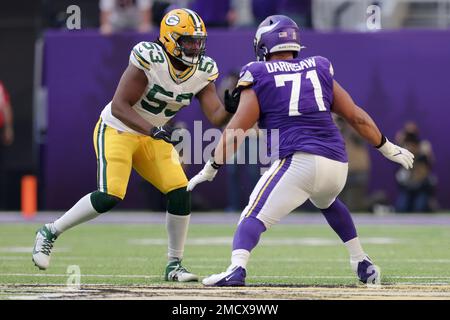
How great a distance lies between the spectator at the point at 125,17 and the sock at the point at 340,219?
10381mm

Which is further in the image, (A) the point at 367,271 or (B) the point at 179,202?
(B) the point at 179,202

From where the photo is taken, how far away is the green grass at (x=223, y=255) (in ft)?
26.6

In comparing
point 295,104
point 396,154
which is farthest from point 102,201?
point 396,154

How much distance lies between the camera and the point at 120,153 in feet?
25.9

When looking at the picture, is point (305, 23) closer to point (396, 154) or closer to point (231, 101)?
point (231, 101)

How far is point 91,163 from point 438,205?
5.33 metres

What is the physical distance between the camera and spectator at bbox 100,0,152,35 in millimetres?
17484

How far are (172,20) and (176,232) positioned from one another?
1.49 metres

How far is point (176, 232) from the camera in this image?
8.15 meters

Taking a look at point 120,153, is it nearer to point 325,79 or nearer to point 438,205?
point 325,79

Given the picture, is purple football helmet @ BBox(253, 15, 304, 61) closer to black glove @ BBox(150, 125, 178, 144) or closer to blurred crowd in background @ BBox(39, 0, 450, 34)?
black glove @ BBox(150, 125, 178, 144)
